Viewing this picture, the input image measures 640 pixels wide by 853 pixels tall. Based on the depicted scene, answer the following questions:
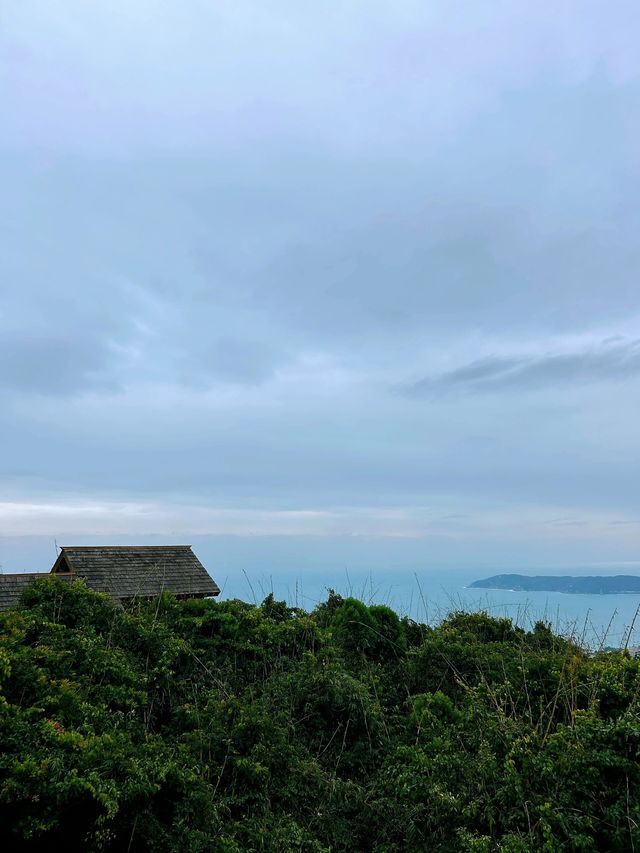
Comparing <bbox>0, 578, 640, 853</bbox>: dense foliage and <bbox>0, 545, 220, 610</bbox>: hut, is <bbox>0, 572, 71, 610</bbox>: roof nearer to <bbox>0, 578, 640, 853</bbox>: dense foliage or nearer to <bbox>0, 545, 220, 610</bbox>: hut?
<bbox>0, 545, 220, 610</bbox>: hut

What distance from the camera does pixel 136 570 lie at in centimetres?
1730

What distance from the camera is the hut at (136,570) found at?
53.3 feet

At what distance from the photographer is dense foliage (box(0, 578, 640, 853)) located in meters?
5.00

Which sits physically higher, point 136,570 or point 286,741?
point 136,570

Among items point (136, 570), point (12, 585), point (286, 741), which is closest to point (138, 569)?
point (136, 570)

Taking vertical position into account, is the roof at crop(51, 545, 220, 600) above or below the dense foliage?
above

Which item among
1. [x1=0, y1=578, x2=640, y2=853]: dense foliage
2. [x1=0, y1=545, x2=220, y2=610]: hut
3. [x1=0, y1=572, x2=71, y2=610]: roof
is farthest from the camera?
[x1=0, y1=545, x2=220, y2=610]: hut

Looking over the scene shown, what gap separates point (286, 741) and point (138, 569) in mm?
11603

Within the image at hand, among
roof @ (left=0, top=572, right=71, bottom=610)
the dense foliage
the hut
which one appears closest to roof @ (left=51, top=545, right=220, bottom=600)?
the hut

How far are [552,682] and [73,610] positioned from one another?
7130 mm

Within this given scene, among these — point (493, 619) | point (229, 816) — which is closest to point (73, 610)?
point (229, 816)

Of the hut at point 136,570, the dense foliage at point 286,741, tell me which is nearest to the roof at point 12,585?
the hut at point 136,570

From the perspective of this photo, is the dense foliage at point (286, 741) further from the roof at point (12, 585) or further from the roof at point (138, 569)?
the roof at point (138, 569)

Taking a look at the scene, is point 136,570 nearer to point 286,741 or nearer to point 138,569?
point 138,569
